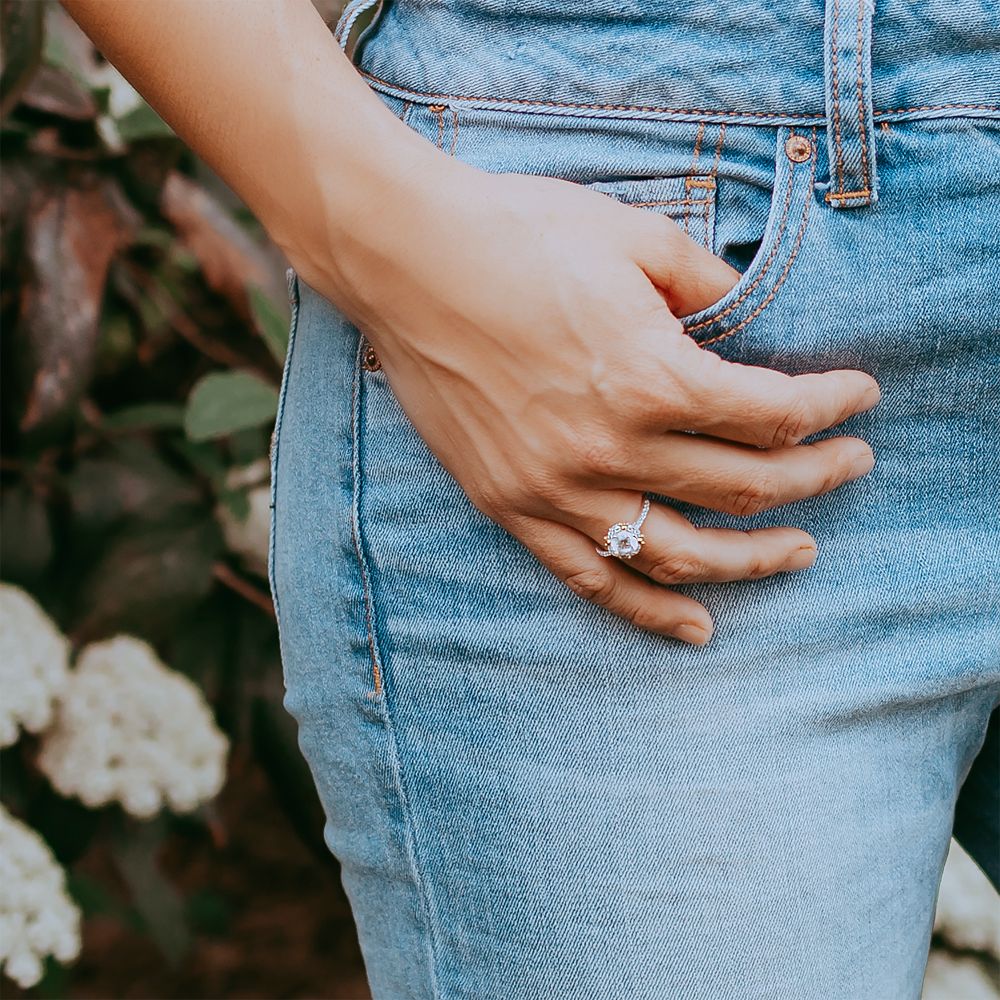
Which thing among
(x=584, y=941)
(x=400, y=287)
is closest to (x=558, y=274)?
(x=400, y=287)

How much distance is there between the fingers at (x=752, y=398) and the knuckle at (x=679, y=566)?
6 centimetres

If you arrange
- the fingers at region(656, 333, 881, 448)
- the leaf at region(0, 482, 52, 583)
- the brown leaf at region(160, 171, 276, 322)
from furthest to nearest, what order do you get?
the brown leaf at region(160, 171, 276, 322), the leaf at region(0, 482, 52, 583), the fingers at region(656, 333, 881, 448)

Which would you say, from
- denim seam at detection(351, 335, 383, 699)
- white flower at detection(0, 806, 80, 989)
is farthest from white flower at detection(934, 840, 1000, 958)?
denim seam at detection(351, 335, 383, 699)

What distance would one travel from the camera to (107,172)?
140cm

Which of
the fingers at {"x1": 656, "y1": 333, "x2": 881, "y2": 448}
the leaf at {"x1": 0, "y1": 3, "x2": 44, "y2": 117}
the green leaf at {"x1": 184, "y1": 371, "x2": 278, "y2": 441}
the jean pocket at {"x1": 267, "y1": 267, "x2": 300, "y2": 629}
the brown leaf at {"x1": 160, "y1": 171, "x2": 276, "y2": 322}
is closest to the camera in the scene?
the fingers at {"x1": 656, "y1": 333, "x2": 881, "y2": 448}

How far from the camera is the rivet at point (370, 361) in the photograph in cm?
57

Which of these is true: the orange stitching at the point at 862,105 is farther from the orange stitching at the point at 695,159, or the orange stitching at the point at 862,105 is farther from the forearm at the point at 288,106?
the forearm at the point at 288,106

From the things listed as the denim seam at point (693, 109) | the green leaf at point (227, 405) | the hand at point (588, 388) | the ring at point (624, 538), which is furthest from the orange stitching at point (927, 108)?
the green leaf at point (227, 405)

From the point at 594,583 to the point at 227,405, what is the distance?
2.76 feet

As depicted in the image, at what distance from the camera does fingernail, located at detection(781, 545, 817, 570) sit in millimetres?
538

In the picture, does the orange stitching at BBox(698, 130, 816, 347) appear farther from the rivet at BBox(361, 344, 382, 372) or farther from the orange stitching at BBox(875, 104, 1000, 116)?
the rivet at BBox(361, 344, 382, 372)

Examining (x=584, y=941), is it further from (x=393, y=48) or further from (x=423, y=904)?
(x=393, y=48)

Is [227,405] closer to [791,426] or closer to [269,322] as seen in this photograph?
[269,322]

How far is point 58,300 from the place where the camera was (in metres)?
1.29
